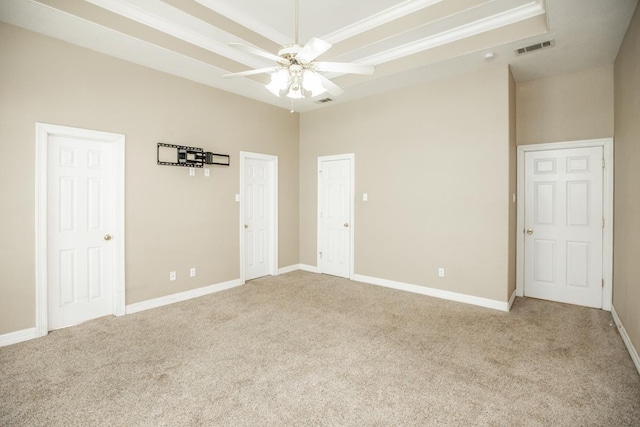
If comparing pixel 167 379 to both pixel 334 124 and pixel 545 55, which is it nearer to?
pixel 334 124

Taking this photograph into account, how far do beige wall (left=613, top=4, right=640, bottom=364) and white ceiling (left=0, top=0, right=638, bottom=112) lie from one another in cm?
33

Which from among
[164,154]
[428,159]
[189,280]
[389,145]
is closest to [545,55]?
[428,159]

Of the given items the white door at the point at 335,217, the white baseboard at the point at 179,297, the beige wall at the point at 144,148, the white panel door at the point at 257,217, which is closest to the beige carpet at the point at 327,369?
the white baseboard at the point at 179,297

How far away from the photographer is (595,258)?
3924 mm

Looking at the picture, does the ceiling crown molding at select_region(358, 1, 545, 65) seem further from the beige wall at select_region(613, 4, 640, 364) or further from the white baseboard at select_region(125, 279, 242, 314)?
the white baseboard at select_region(125, 279, 242, 314)

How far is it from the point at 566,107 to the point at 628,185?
4.89 feet

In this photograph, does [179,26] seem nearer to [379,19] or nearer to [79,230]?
[379,19]

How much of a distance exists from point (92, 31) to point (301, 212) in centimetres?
393

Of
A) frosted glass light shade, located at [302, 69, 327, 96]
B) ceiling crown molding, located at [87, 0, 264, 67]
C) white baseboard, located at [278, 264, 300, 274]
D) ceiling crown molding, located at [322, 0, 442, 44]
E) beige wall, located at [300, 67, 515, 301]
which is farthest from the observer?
white baseboard, located at [278, 264, 300, 274]

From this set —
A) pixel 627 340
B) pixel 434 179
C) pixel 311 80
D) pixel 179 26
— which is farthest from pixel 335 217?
pixel 627 340

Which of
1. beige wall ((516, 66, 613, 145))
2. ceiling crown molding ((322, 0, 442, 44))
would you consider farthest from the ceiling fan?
beige wall ((516, 66, 613, 145))

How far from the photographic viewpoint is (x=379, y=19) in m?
3.64

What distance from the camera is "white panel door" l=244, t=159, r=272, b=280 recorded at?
523 cm

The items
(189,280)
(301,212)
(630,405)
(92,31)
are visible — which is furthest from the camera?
(301,212)
